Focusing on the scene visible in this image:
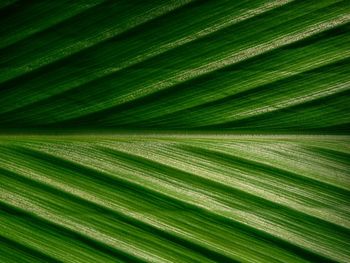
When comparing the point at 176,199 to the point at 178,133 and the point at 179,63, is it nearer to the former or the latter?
the point at 178,133

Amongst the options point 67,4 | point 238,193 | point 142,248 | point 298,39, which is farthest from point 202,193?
point 67,4

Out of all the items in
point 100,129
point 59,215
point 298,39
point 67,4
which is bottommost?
point 59,215

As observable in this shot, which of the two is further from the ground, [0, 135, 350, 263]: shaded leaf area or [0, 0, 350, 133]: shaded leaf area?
[0, 0, 350, 133]: shaded leaf area

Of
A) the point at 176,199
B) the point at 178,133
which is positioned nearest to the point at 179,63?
the point at 178,133

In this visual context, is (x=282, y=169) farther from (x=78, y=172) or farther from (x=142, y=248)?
(x=78, y=172)

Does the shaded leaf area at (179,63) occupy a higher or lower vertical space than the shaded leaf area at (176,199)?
higher
